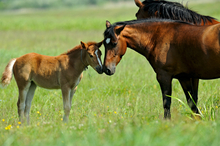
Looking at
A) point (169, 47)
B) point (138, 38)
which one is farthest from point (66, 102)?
point (169, 47)

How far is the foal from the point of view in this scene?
4.91 meters

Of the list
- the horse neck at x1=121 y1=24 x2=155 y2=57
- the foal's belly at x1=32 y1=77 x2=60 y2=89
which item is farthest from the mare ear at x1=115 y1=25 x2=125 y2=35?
the foal's belly at x1=32 y1=77 x2=60 y2=89

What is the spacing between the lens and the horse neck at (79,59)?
5039mm

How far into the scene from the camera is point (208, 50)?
416 cm

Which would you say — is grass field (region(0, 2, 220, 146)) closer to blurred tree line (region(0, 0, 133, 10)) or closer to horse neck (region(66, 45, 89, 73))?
horse neck (region(66, 45, 89, 73))

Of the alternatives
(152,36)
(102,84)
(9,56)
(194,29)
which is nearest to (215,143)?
(194,29)

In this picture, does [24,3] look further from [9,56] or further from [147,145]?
[147,145]

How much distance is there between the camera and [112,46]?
4711 mm

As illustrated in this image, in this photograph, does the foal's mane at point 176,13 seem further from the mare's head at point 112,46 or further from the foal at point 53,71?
the foal at point 53,71

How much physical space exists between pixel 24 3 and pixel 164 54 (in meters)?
114

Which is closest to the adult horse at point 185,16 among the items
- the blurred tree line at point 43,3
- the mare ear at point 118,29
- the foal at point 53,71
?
the mare ear at point 118,29

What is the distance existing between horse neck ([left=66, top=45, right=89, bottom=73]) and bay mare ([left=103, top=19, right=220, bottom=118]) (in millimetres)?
536

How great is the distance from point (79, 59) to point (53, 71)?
0.55 metres

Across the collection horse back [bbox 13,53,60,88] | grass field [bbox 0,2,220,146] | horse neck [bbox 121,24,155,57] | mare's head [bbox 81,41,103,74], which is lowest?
grass field [bbox 0,2,220,146]
